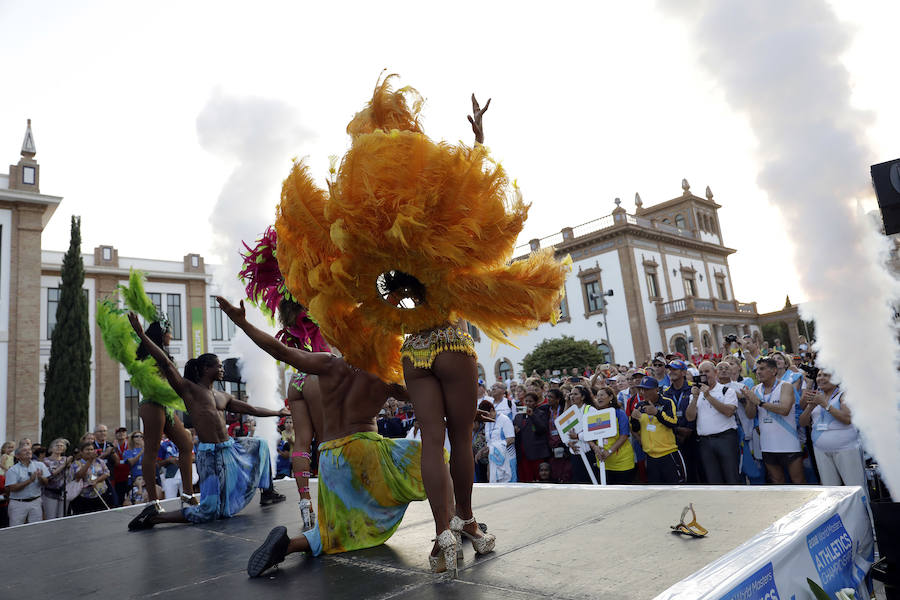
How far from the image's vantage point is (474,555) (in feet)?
9.60

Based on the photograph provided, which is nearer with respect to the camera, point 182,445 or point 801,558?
point 801,558

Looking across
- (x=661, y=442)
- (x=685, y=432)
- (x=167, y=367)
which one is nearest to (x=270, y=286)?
(x=167, y=367)

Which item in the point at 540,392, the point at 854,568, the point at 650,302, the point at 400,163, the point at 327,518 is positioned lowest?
the point at 854,568

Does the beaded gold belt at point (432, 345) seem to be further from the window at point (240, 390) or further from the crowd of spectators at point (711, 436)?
the window at point (240, 390)

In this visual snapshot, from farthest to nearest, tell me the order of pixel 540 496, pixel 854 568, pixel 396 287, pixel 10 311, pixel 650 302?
1. pixel 650 302
2. pixel 10 311
3. pixel 540 496
4. pixel 854 568
5. pixel 396 287

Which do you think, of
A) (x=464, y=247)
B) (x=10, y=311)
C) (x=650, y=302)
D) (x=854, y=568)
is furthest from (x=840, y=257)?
(x=650, y=302)

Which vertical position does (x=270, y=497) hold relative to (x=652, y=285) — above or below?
below

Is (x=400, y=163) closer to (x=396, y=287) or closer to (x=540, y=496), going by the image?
(x=396, y=287)

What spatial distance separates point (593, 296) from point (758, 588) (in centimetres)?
3171

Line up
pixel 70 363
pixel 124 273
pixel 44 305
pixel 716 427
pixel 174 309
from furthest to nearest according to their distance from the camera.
Result: 1. pixel 174 309
2. pixel 124 273
3. pixel 44 305
4. pixel 70 363
5. pixel 716 427

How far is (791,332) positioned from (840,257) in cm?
4000

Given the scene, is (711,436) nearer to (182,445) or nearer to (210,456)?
(210,456)

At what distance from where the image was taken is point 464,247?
9.34ft

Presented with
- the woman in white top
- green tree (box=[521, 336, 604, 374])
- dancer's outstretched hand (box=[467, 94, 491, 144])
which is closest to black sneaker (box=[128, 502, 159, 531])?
dancer's outstretched hand (box=[467, 94, 491, 144])
